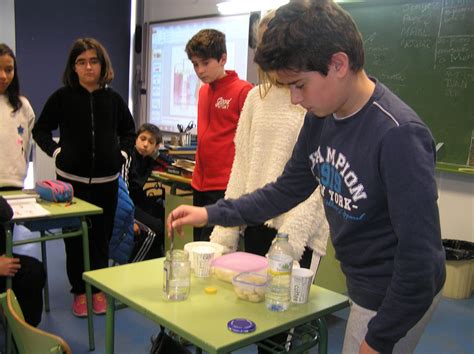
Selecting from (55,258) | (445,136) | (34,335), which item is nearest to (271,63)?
(34,335)

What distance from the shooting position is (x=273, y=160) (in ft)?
5.40

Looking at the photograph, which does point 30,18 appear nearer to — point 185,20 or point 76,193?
point 185,20

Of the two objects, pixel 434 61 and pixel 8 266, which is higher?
pixel 434 61

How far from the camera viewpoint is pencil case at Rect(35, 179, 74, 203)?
7.89 ft

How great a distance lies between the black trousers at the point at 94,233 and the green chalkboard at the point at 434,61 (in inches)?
85.0

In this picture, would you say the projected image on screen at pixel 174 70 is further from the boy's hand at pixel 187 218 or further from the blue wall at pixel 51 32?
the boy's hand at pixel 187 218

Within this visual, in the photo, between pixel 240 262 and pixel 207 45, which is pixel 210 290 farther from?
pixel 207 45

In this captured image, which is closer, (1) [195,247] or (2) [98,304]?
(1) [195,247]

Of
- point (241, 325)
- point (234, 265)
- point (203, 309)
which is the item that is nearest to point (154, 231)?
point (234, 265)

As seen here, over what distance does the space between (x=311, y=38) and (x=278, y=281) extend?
0.60 metres

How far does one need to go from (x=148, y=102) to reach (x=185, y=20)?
1.14m

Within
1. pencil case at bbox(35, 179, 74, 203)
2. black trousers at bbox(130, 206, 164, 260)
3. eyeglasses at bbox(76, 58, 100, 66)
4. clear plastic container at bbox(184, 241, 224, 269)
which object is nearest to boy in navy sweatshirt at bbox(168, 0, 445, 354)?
clear plastic container at bbox(184, 241, 224, 269)

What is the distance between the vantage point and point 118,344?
7.80 ft

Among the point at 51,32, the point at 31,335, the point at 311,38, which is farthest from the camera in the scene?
the point at 51,32
